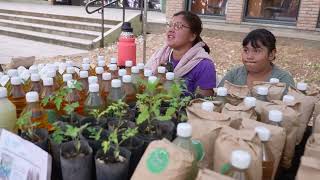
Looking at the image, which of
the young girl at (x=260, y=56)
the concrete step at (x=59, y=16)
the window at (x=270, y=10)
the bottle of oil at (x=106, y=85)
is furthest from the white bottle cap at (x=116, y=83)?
the concrete step at (x=59, y=16)

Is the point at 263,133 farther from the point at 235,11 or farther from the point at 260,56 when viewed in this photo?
the point at 235,11

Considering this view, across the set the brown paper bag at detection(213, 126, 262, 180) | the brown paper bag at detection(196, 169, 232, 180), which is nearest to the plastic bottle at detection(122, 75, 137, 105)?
the brown paper bag at detection(213, 126, 262, 180)

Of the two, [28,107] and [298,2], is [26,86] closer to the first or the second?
[28,107]

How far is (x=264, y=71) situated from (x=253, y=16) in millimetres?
6672

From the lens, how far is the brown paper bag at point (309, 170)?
2.67ft

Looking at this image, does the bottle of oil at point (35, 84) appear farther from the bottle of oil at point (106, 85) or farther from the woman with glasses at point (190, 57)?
the woman with glasses at point (190, 57)

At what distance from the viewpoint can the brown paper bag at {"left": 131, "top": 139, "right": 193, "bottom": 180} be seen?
82 cm

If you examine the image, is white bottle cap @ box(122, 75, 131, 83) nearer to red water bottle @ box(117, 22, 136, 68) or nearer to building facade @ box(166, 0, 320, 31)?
red water bottle @ box(117, 22, 136, 68)

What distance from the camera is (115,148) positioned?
1.01 metres

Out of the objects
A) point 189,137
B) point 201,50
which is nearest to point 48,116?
point 189,137

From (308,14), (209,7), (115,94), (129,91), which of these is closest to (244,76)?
(129,91)

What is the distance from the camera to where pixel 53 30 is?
9.29 meters

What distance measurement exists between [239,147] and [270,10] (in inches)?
327

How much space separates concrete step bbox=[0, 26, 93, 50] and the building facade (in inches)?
110
